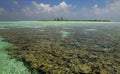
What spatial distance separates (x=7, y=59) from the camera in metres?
10.7

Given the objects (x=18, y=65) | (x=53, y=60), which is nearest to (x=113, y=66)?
(x=53, y=60)

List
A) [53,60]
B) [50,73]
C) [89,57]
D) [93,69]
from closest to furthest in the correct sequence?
[50,73] → [93,69] → [53,60] → [89,57]

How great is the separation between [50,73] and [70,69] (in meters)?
1.24

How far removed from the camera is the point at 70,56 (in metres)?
11.6

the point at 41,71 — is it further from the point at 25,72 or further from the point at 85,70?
the point at 85,70

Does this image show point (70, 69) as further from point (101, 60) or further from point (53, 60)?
point (101, 60)

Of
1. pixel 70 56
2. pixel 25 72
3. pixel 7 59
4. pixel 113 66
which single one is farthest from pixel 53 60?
pixel 113 66

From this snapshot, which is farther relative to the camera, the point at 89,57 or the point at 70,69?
the point at 89,57

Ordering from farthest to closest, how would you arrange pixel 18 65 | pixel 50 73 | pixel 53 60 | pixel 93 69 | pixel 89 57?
pixel 89 57 → pixel 53 60 → pixel 18 65 → pixel 93 69 → pixel 50 73

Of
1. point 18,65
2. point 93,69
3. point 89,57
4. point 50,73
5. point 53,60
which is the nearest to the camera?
point 50,73

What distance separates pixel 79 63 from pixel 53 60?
1769 mm

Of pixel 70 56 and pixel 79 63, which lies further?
pixel 70 56

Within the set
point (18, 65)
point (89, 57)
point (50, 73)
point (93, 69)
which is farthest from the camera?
point (89, 57)

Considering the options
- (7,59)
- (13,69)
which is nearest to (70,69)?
(13,69)
